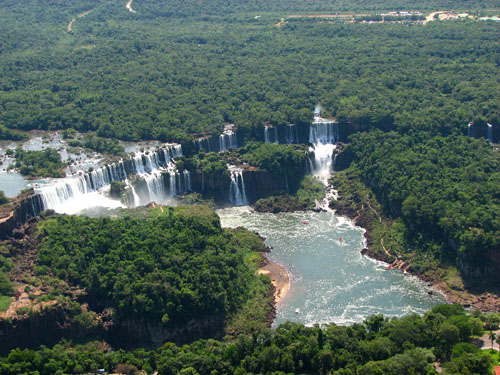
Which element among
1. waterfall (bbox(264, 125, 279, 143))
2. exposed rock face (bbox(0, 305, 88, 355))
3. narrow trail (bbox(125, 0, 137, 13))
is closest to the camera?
exposed rock face (bbox(0, 305, 88, 355))

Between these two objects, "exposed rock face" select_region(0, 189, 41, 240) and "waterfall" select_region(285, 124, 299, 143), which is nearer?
"exposed rock face" select_region(0, 189, 41, 240)

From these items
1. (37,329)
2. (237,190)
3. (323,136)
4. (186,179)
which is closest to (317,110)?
(323,136)

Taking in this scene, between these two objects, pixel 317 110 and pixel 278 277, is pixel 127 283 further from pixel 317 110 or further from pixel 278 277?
pixel 317 110

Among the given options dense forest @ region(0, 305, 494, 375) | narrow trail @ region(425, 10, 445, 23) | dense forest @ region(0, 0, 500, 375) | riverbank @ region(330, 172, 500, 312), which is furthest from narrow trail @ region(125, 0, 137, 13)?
dense forest @ region(0, 305, 494, 375)

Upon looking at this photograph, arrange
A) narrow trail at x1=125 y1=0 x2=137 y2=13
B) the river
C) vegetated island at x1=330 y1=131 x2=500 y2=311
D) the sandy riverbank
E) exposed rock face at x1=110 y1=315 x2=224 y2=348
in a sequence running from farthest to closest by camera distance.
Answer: narrow trail at x1=125 y1=0 x2=137 y2=13 → vegetated island at x1=330 y1=131 x2=500 y2=311 → the sandy riverbank → the river → exposed rock face at x1=110 y1=315 x2=224 y2=348

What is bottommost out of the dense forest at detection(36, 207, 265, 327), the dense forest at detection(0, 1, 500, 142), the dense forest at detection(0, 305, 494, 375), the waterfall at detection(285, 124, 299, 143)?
the dense forest at detection(0, 305, 494, 375)

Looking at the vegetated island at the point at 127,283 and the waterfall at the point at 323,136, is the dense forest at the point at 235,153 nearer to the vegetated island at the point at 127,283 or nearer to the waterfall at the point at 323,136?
the vegetated island at the point at 127,283

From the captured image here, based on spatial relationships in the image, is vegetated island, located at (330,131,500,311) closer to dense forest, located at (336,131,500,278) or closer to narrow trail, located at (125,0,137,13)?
dense forest, located at (336,131,500,278)
